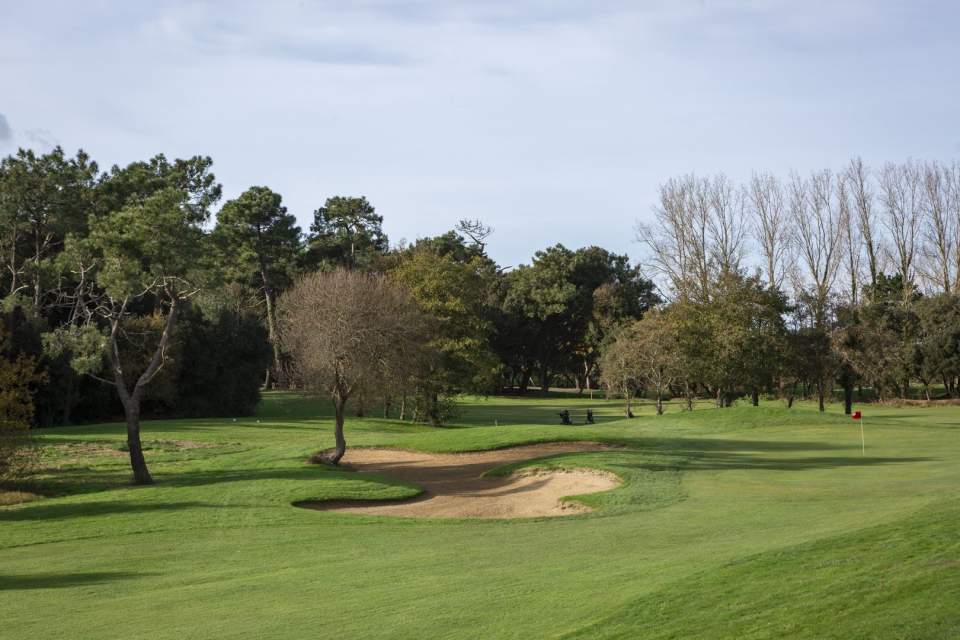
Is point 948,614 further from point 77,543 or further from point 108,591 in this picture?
point 77,543

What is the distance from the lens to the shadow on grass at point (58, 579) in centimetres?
1489

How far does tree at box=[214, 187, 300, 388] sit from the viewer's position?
83.0 meters

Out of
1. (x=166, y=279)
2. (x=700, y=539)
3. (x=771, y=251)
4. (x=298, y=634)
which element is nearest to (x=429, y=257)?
(x=166, y=279)

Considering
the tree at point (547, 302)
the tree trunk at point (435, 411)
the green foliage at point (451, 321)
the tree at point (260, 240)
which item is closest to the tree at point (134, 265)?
the green foliage at point (451, 321)


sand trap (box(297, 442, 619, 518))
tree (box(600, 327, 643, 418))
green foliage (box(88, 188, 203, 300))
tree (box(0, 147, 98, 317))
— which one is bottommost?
sand trap (box(297, 442, 619, 518))

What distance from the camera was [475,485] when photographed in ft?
100

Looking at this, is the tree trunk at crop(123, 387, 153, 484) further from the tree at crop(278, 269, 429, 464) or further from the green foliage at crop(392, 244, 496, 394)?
the green foliage at crop(392, 244, 496, 394)

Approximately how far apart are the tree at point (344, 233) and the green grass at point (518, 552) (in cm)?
5588

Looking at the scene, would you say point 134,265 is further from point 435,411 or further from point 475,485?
point 435,411

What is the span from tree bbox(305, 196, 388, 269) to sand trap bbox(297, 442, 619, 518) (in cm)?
5450

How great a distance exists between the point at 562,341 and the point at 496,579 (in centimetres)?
8826

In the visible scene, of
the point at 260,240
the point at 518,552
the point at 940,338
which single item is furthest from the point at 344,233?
the point at 518,552

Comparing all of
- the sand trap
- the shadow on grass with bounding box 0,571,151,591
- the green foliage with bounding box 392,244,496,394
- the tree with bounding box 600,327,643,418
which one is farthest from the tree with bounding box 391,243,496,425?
the shadow on grass with bounding box 0,571,151,591

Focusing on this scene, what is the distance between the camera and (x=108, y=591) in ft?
47.2
